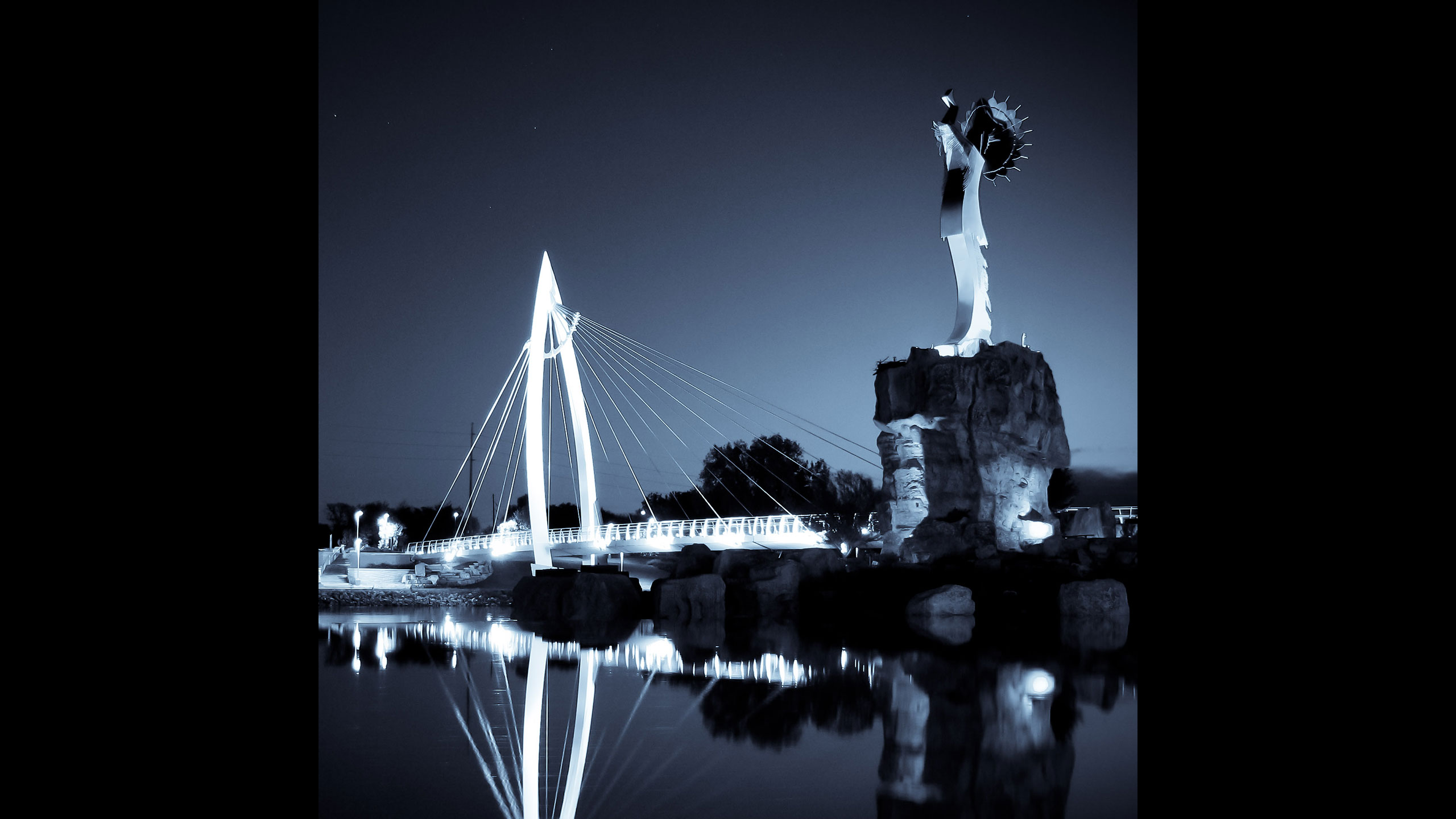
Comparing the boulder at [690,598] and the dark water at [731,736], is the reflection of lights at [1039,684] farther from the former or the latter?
the boulder at [690,598]

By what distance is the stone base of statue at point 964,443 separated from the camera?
21234mm

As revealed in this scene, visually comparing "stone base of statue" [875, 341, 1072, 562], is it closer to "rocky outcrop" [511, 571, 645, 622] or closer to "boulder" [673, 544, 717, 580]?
"boulder" [673, 544, 717, 580]

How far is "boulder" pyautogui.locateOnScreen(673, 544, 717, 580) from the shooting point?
1859 centimetres

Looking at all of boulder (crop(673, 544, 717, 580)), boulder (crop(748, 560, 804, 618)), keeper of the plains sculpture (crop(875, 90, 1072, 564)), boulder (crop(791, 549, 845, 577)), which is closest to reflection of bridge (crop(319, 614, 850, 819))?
boulder (crop(748, 560, 804, 618))

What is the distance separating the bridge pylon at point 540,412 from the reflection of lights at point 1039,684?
17.1m

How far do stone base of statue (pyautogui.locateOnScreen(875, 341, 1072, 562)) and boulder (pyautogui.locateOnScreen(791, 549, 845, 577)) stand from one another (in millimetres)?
2709

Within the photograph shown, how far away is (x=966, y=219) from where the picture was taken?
23.5 m

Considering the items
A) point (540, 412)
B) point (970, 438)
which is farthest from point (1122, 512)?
point (540, 412)

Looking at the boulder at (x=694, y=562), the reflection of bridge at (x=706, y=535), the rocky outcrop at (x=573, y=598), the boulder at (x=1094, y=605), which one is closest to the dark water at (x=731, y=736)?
the boulder at (x=1094, y=605)

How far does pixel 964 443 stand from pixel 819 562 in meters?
5.36

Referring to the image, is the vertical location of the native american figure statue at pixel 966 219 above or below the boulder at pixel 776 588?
above
